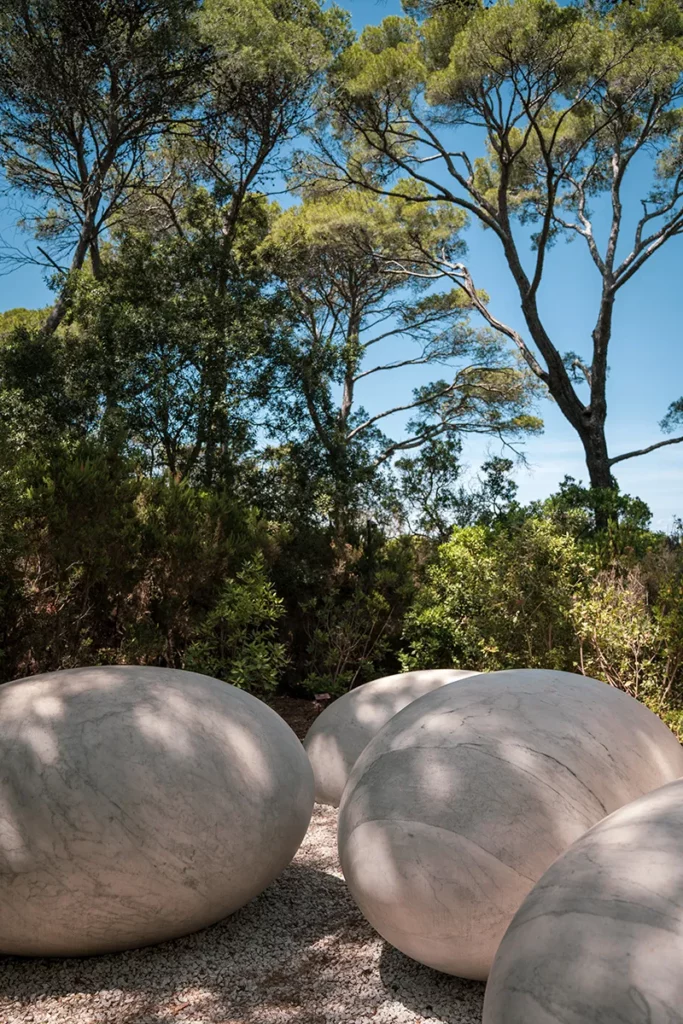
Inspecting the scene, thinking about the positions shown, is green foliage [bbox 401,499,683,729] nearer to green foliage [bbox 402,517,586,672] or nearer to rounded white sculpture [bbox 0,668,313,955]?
green foliage [bbox 402,517,586,672]

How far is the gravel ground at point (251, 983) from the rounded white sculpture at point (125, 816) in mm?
110

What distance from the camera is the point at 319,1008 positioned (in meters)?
2.79

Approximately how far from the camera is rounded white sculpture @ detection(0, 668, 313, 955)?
295 centimetres

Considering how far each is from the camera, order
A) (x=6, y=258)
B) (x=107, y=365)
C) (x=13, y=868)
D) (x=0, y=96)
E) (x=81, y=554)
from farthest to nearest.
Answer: (x=6, y=258) → (x=0, y=96) → (x=107, y=365) → (x=81, y=554) → (x=13, y=868)

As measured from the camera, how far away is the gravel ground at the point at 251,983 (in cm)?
276

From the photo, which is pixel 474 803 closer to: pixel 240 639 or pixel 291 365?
pixel 240 639

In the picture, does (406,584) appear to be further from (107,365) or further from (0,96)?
(0,96)

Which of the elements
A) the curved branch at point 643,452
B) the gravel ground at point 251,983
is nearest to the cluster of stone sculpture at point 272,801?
the gravel ground at point 251,983

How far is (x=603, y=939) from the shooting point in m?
1.62

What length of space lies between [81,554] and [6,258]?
1096cm

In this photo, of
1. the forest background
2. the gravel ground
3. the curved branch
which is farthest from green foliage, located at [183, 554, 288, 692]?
the curved branch

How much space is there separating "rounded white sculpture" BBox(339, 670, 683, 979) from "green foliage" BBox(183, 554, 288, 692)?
4.17 metres

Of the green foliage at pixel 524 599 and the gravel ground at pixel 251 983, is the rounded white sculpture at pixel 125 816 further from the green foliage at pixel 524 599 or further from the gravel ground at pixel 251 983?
the green foliage at pixel 524 599

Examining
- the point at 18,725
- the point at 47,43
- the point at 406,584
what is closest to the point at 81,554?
the point at 18,725
